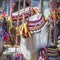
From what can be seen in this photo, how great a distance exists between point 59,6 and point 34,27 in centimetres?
45

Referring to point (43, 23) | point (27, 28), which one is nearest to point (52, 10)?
point (43, 23)

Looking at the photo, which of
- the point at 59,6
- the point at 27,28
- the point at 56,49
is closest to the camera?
the point at 27,28

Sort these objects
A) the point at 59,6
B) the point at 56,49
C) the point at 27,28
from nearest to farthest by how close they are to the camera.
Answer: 1. the point at 27,28
2. the point at 56,49
3. the point at 59,6

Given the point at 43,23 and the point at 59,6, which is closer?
the point at 43,23

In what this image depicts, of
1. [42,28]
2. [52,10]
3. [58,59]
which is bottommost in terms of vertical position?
[58,59]

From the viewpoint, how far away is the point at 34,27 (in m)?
1.36

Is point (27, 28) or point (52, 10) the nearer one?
point (27, 28)

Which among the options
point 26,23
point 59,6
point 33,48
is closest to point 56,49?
point 33,48

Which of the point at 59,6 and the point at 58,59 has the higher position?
the point at 59,6

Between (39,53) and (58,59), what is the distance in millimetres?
161

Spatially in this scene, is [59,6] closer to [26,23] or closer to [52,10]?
[52,10]

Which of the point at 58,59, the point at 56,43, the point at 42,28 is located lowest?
the point at 58,59

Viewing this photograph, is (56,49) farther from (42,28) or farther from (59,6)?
(59,6)

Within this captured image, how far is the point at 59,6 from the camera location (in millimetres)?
1731
